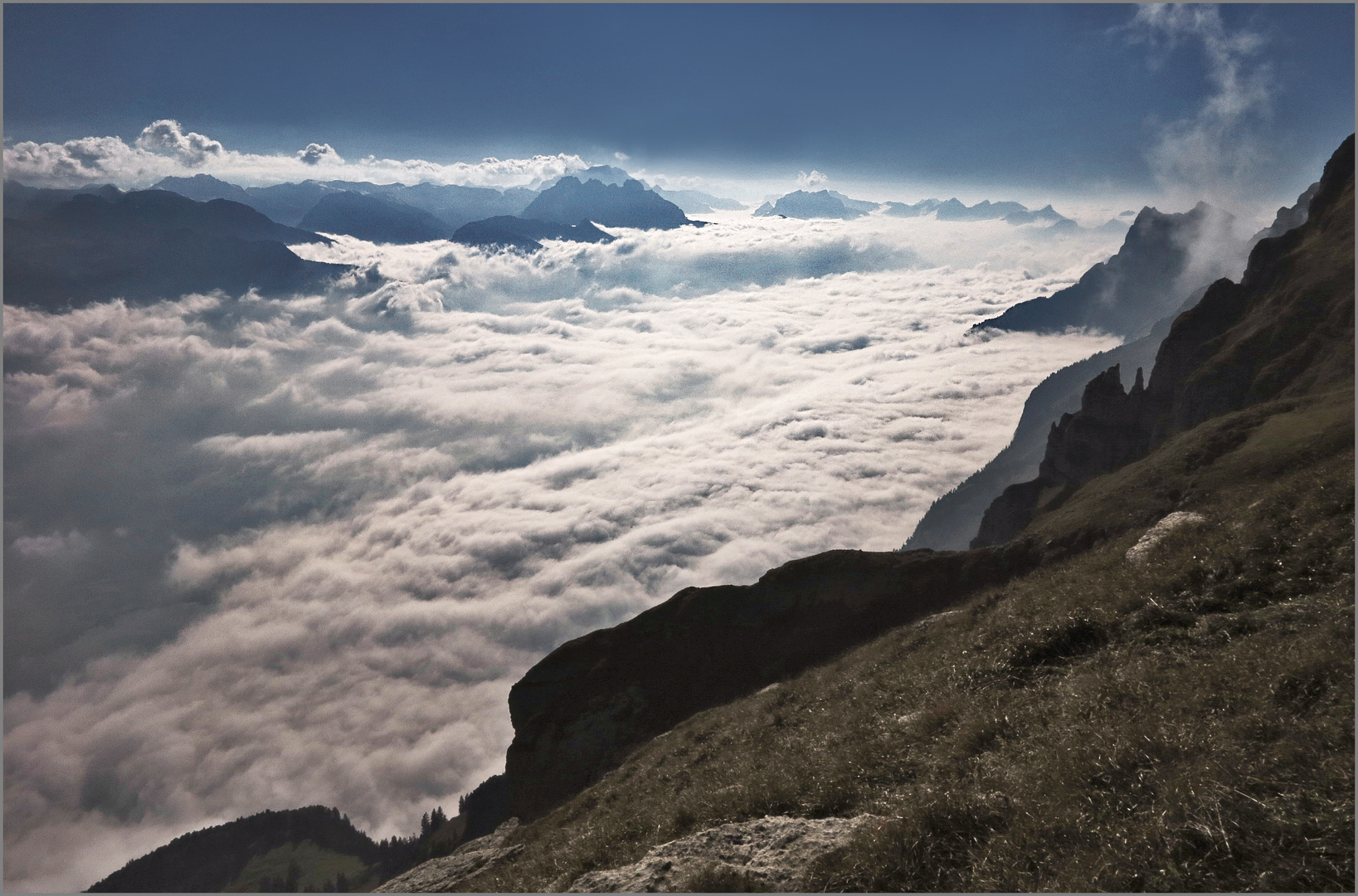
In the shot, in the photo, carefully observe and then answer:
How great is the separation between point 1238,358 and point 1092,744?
90222 millimetres

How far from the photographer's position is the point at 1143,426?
96875 mm

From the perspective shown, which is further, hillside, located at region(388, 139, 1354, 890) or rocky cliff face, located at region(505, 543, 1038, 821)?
rocky cliff face, located at region(505, 543, 1038, 821)

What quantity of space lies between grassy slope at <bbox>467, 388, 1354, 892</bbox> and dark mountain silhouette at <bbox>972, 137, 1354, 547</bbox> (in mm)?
59107

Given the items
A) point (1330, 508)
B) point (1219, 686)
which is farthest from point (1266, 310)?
point (1219, 686)

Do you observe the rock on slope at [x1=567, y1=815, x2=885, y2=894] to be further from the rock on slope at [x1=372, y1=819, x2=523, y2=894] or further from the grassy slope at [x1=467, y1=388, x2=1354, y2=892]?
the rock on slope at [x1=372, y1=819, x2=523, y2=894]

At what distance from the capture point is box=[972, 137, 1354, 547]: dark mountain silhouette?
2518 inches

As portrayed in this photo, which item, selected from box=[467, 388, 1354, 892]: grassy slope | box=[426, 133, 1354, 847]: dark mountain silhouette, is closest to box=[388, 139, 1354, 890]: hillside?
box=[467, 388, 1354, 892]: grassy slope

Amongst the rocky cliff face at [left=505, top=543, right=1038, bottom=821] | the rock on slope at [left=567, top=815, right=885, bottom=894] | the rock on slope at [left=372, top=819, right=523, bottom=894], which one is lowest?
the rocky cliff face at [left=505, top=543, right=1038, bottom=821]

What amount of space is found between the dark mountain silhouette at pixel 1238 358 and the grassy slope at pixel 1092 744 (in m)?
59.1

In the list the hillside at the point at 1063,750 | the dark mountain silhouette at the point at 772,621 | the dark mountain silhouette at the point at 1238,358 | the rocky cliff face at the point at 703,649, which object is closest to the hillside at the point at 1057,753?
Result: the hillside at the point at 1063,750


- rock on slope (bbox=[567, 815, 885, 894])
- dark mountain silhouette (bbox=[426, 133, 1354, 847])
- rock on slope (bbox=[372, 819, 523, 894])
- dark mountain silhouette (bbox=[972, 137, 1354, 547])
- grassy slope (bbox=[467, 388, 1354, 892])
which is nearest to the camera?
grassy slope (bbox=[467, 388, 1354, 892])

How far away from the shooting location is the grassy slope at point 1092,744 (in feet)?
18.8

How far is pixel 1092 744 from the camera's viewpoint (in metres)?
7.69

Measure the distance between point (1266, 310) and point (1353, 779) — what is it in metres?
103
